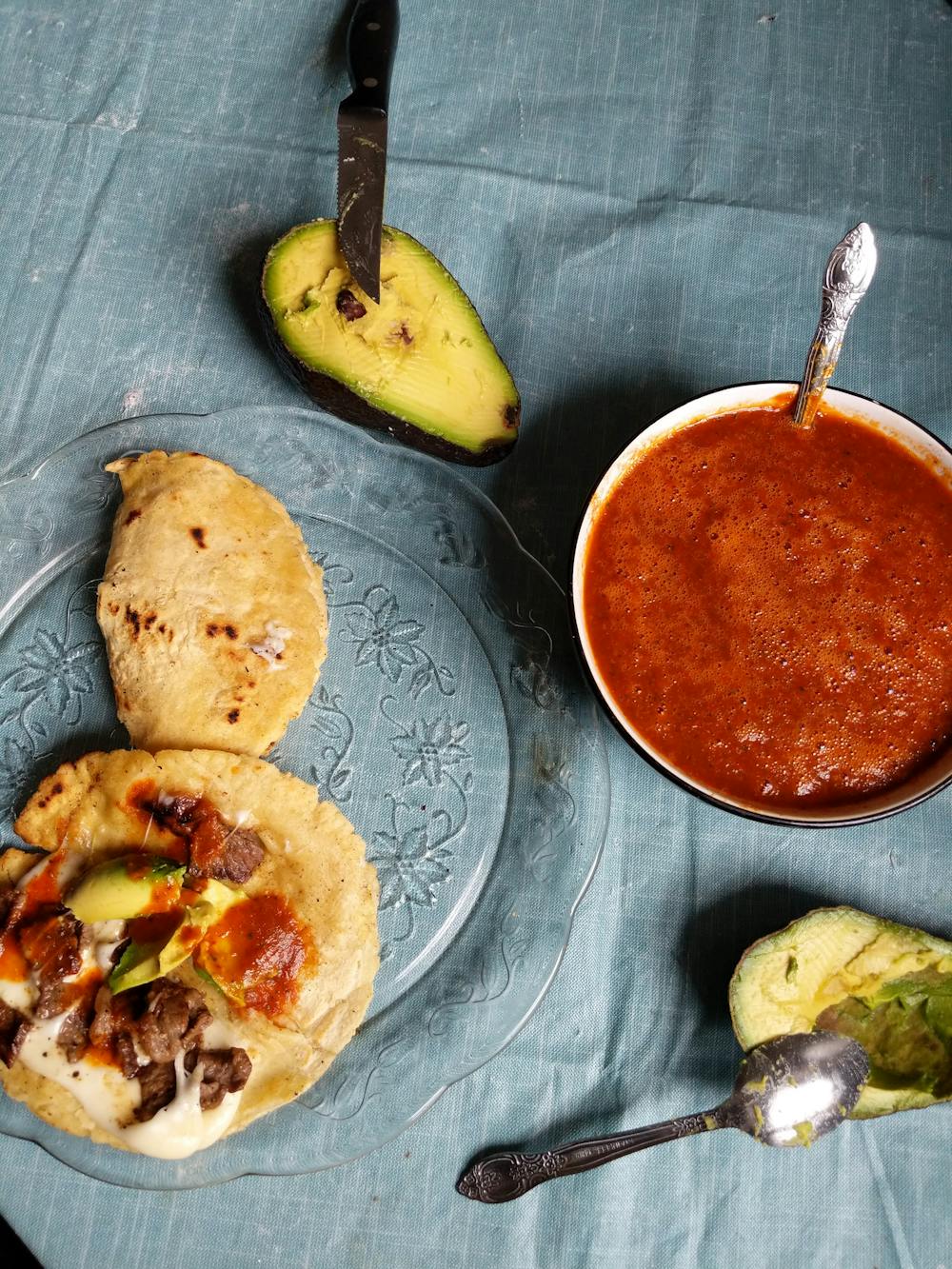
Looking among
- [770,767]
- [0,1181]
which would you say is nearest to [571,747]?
[770,767]

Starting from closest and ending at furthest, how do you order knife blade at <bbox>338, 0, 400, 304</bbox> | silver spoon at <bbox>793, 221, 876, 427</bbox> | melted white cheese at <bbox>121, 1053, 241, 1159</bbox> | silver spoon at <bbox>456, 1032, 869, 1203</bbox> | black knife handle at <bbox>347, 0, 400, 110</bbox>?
silver spoon at <bbox>793, 221, 876, 427</bbox> → melted white cheese at <bbox>121, 1053, 241, 1159</bbox> → silver spoon at <bbox>456, 1032, 869, 1203</bbox> → knife blade at <bbox>338, 0, 400, 304</bbox> → black knife handle at <bbox>347, 0, 400, 110</bbox>

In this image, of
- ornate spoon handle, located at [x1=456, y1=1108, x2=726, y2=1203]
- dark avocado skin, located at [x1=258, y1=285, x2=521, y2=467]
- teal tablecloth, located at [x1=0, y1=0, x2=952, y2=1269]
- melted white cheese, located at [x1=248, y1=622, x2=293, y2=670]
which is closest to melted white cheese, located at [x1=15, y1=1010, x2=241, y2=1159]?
teal tablecloth, located at [x1=0, y1=0, x2=952, y2=1269]

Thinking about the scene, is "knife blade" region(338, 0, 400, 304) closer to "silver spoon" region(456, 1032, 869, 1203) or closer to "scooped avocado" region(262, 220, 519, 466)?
"scooped avocado" region(262, 220, 519, 466)

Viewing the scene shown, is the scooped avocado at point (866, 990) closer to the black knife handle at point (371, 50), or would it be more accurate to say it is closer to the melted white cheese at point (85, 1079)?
the melted white cheese at point (85, 1079)

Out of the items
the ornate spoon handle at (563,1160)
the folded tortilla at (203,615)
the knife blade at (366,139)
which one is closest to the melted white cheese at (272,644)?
the folded tortilla at (203,615)

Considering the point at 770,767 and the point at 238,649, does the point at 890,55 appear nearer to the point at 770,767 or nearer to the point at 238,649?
the point at 770,767

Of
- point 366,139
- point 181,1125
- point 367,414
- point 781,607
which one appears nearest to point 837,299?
point 781,607

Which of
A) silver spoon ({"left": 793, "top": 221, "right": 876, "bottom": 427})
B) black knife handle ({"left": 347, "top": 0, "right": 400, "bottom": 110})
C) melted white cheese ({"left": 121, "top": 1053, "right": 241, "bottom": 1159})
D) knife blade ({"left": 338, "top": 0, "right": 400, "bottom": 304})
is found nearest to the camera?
silver spoon ({"left": 793, "top": 221, "right": 876, "bottom": 427})
